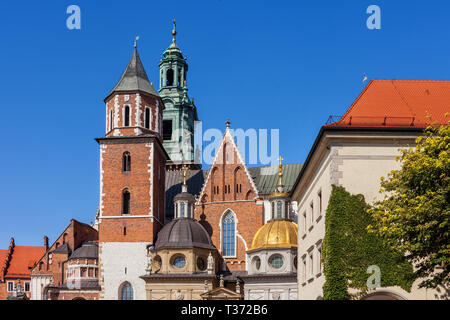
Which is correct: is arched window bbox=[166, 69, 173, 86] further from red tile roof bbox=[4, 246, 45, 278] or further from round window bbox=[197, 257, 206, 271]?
round window bbox=[197, 257, 206, 271]

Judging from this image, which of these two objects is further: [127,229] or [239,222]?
[239,222]

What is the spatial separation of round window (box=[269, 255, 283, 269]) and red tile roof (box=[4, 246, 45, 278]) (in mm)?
41123

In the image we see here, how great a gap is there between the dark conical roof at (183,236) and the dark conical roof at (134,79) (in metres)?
12.2

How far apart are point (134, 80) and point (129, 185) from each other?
9.76 metres

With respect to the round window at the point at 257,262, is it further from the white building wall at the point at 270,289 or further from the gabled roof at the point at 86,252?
the gabled roof at the point at 86,252

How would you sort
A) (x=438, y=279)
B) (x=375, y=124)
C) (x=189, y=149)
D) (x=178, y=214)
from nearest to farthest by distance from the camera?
(x=438, y=279), (x=375, y=124), (x=178, y=214), (x=189, y=149)

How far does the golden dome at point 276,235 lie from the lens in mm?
55406

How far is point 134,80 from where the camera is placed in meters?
59.4

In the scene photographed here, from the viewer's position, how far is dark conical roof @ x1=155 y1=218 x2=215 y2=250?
181 feet

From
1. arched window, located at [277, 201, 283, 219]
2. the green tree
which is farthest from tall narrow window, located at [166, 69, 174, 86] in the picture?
the green tree
